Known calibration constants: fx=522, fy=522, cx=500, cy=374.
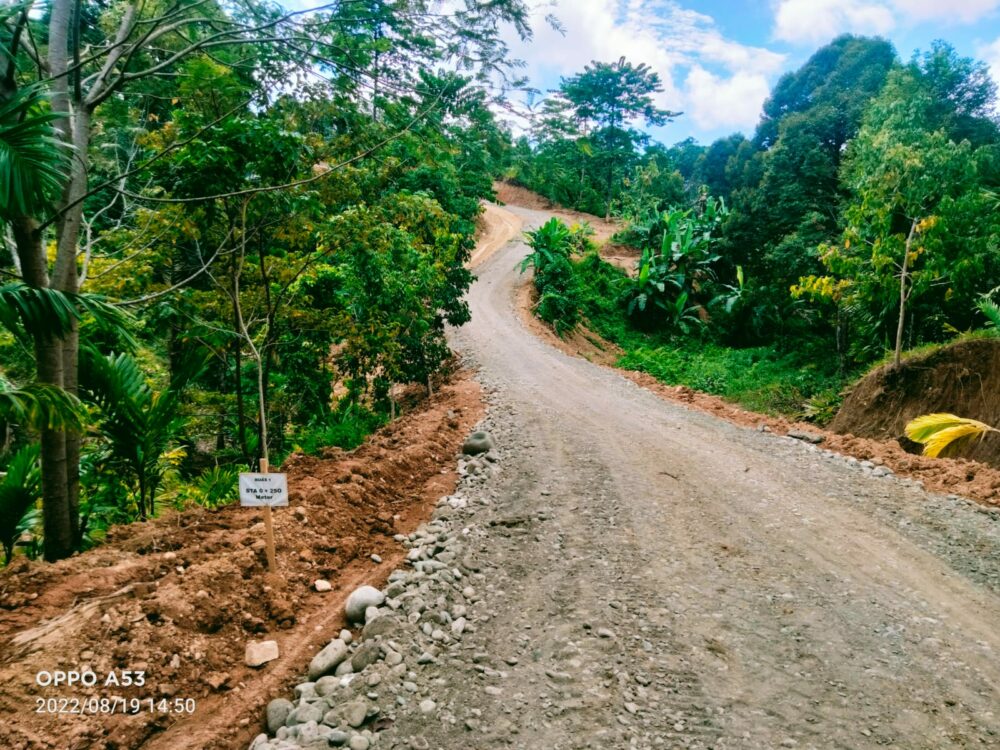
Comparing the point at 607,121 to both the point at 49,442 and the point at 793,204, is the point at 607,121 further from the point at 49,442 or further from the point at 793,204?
the point at 49,442

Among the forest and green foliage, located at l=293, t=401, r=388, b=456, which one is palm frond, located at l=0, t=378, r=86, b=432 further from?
green foliage, located at l=293, t=401, r=388, b=456

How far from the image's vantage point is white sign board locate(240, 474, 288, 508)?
155 inches

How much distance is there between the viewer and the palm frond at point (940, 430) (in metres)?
6.57

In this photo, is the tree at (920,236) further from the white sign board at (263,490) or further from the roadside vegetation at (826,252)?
the white sign board at (263,490)

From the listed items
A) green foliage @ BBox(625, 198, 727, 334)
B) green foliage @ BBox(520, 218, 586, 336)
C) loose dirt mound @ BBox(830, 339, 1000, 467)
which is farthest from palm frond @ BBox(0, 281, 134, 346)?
green foliage @ BBox(625, 198, 727, 334)

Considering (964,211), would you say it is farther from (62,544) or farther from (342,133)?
(62,544)

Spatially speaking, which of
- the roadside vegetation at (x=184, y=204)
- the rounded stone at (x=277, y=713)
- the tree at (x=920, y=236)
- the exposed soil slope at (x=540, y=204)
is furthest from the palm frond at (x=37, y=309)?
the exposed soil slope at (x=540, y=204)

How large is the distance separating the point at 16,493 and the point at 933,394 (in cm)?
1259

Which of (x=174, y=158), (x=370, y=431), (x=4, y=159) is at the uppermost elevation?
(x=174, y=158)

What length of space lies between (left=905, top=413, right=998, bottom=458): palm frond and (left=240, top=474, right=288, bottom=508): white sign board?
25.0 ft

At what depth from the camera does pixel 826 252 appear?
1146cm

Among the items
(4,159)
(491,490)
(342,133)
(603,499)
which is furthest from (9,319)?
(603,499)

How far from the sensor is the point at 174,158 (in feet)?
15.8

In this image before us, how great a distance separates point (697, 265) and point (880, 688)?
20422 millimetres
